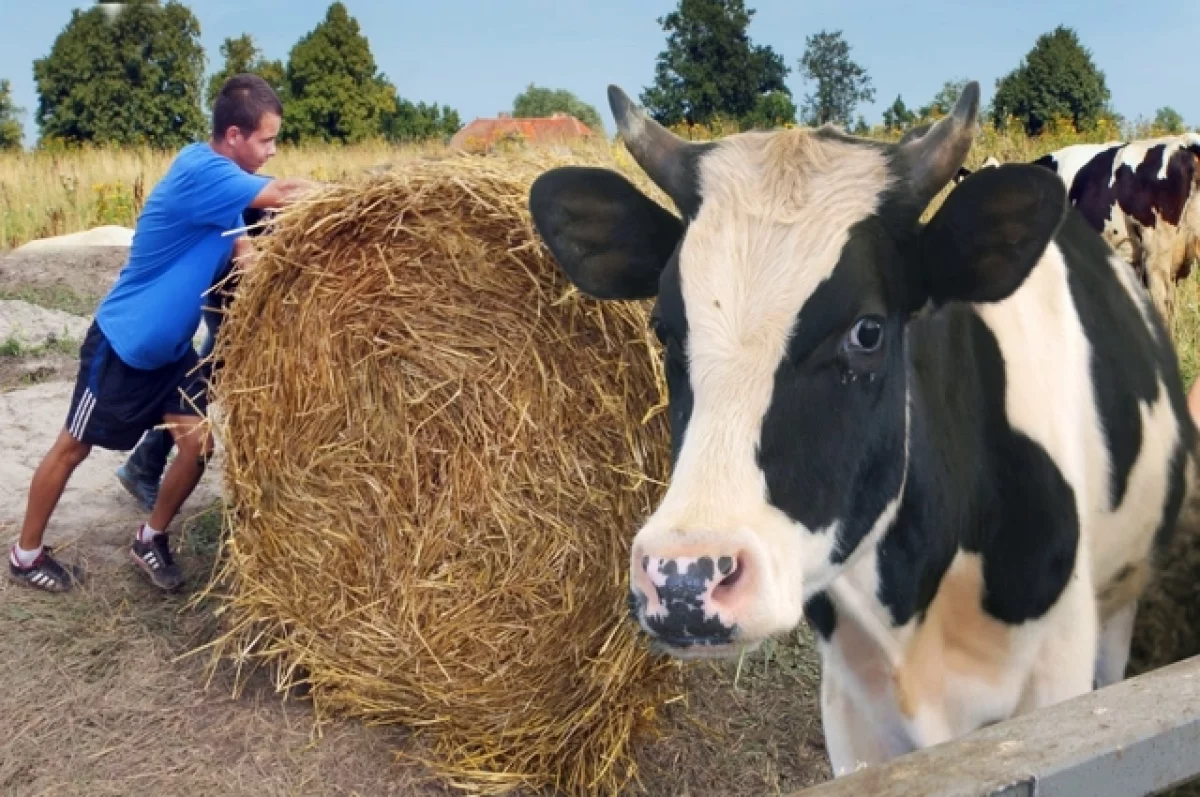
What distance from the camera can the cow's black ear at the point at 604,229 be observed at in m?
2.52

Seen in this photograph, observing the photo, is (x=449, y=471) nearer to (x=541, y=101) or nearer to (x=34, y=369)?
(x=34, y=369)

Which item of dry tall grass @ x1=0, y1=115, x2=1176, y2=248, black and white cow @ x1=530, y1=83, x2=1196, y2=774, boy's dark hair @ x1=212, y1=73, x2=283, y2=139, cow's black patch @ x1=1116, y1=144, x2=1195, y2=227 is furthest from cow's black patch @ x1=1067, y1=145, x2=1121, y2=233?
boy's dark hair @ x1=212, y1=73, x2=283, y2=139

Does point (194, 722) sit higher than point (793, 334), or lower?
lower

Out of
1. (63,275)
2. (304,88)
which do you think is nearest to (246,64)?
(304,88)

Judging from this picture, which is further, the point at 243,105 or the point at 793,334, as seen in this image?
the point at 243,105

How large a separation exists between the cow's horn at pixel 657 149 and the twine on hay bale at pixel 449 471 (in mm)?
925

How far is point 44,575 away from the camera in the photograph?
429cm

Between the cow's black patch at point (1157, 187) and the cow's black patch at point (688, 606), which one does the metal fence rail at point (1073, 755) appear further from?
the cow's black patch at point (1157, 187)

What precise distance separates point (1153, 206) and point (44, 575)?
810 cm

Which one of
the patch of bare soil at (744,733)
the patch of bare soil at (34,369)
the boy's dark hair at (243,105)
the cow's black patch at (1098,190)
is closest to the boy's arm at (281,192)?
the boy's dark hair at (243,105)

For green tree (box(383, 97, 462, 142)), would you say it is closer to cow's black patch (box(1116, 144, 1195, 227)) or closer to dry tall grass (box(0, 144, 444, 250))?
dry tall grass (box(0, 144, 444, 250))

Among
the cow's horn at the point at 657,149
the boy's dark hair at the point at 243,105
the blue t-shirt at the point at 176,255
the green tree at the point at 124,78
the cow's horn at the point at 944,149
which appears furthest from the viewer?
the green tree at the point at 124,78

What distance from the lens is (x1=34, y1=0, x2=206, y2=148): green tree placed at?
96.6 ft

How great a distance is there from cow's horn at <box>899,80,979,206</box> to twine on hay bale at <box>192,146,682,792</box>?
1.27 meters
